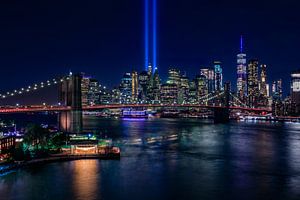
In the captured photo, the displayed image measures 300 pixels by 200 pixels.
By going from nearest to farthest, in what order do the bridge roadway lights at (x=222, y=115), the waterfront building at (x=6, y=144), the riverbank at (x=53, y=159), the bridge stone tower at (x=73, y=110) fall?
the riverbank at (x=53, y=159) → the waterfront building at (x=6, y=144) → the bridge stone tower at (x=73, y=110) → the bridge roadway lights at (x=222, y=115)

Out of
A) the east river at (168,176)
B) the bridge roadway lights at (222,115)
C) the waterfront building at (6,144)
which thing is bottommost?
the east river at (168,176)

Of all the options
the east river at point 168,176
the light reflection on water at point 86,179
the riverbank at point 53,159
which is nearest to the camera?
the light reflection on water at point 86,179

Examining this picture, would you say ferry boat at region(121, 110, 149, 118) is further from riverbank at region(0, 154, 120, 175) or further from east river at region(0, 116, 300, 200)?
riverbank at region(0, 154, 120, 175)

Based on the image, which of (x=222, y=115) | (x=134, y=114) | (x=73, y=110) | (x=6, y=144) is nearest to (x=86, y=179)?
(x=6, y=144)

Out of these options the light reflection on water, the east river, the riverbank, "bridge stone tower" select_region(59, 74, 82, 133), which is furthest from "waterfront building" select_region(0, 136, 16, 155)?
"bridge stone tower" select_region(59, 74, 82, 133)

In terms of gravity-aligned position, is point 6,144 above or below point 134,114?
below

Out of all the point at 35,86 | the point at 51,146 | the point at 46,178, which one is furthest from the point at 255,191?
the point at 35,86

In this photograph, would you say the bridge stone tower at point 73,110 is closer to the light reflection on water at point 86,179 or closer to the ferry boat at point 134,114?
the light reflection on water at point 86,179

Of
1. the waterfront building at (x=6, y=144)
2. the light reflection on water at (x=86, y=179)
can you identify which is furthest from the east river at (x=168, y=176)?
the waterfront building at (x=6, y=144)

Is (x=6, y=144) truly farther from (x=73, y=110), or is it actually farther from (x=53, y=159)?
(x=73, y=110)
